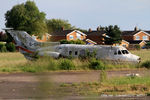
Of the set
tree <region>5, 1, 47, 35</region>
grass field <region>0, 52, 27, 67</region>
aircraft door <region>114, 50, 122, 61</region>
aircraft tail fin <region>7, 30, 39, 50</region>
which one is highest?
tree <region>5, 1, 47, 35</region>

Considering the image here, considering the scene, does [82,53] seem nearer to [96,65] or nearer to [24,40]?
[96,65]

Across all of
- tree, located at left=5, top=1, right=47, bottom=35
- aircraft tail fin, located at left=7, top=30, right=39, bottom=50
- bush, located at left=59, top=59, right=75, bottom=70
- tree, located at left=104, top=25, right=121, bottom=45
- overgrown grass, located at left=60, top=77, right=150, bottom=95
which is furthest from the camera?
tree, located at left=104, top=25, right=121, bottom=45

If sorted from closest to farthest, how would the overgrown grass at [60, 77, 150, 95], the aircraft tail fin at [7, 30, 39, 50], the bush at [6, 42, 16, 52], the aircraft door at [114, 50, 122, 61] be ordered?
the overgrown grass at [60, 77, 150, 95], the aircraft door at [114, 50, 122, 61], the aircraft tail fin at [7, 30, 39, 50], the bush at [6, 42, 16, 52]

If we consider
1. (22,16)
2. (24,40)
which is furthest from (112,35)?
(24,40)

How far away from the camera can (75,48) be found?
27125mm

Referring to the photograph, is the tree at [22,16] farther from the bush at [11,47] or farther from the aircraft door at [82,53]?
the aircraft door at [82,53]

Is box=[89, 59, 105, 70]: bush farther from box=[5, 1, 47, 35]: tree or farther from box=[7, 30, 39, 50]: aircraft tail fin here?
box=[5, 1, 47, 35]: tree

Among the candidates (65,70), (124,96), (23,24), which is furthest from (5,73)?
(23,24)

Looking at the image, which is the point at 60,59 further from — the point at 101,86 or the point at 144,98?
the point at 144,98

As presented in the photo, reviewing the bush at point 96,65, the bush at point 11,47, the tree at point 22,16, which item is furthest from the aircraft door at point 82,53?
the tree at point 22,16

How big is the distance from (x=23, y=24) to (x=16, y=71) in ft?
212

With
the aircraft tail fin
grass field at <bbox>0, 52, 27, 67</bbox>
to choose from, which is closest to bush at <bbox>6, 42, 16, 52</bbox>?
grass field at <bbox>0, 52, 27, 67</bbox>

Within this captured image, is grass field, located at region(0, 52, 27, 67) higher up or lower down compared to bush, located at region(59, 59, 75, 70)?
lower down

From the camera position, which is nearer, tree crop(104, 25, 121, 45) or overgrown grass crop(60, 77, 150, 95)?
overgrown grass crop(60, 77, 150, 95)
